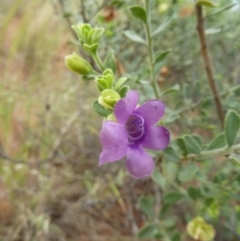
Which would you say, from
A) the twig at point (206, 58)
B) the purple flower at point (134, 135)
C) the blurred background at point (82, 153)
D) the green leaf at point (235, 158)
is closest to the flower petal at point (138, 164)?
the purple flower at point (134, 135)

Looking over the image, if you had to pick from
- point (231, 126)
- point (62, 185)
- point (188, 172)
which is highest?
point (231, 126)

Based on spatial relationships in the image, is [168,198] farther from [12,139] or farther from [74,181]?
[12,139]

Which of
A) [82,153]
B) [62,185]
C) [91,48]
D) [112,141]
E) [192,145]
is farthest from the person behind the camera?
[62,185]

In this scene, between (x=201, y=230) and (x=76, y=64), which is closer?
(x=76, y=64)

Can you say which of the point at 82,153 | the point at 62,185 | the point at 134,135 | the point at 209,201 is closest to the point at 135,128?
the point at 134,135

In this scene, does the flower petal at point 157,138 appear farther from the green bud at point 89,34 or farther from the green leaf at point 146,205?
the green leaf at point 146,205

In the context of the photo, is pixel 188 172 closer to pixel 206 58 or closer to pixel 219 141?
pixel 219 141
